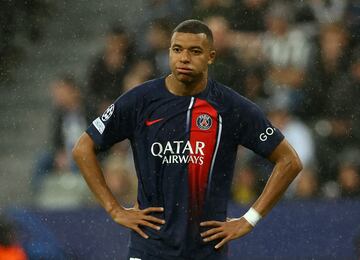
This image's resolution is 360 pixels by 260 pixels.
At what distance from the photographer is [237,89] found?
1121 cm

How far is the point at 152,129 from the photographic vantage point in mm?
6723

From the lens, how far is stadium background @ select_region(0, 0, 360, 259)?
991 cm

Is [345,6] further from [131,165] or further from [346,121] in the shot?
[131,165]

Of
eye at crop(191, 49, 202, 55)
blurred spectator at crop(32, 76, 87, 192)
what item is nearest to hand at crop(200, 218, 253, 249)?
eye at crop(191, 49, 202, 55)

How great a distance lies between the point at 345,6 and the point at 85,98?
2714mm

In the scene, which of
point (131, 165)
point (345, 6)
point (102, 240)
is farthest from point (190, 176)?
point (345, 6)

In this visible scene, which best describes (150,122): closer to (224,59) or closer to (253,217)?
(253,217)

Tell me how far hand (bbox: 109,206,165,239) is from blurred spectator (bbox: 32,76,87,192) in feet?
14.1

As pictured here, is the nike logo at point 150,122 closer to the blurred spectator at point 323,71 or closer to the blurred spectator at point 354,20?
the blurred spectator at point 323,71

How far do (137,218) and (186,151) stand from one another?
1.52 feet

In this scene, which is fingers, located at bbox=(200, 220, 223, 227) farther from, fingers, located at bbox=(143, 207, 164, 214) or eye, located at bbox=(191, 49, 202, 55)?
eye, located at bbox=(191, 49, 202, 55)

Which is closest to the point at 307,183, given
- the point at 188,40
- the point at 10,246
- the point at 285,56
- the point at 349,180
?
the point at 349,180

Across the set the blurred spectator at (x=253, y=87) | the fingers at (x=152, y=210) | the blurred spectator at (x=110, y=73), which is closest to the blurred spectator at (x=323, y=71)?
the blurred spectator at (x=253, y=87)

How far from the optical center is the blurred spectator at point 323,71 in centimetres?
1127
